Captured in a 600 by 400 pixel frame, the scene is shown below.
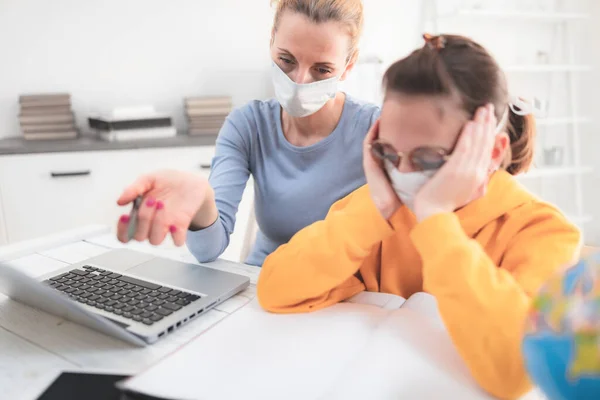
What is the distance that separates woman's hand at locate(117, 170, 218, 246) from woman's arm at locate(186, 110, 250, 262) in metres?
0.06

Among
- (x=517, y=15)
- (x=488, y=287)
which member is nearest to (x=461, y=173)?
(x=488, y=287)

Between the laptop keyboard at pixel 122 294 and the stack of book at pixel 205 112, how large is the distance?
62.4 inches

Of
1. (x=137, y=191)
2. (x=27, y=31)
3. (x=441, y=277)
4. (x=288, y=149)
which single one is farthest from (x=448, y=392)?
(x=27, y=31)

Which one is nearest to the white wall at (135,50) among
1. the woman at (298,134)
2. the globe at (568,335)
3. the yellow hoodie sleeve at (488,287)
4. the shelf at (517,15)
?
the shelf at (517,15)

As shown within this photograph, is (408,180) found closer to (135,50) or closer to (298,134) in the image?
(298,134)

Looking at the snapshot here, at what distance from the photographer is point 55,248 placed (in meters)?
1.06

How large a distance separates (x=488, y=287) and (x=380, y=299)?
0.75ft

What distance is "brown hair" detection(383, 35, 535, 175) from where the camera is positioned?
687mm

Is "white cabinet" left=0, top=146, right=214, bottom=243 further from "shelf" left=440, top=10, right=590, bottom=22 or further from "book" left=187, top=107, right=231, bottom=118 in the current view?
"shelf" left=440, top=10, right=590, bottom=22

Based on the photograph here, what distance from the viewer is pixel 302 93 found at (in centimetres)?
113

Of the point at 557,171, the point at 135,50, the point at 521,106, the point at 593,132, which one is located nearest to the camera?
the point at 521,106

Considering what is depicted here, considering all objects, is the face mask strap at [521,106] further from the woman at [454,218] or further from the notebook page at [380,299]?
the notebook page at [380,299]

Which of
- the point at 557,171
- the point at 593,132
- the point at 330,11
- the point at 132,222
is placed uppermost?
the point at 330,11

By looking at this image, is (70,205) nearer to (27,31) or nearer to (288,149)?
(27,31)
